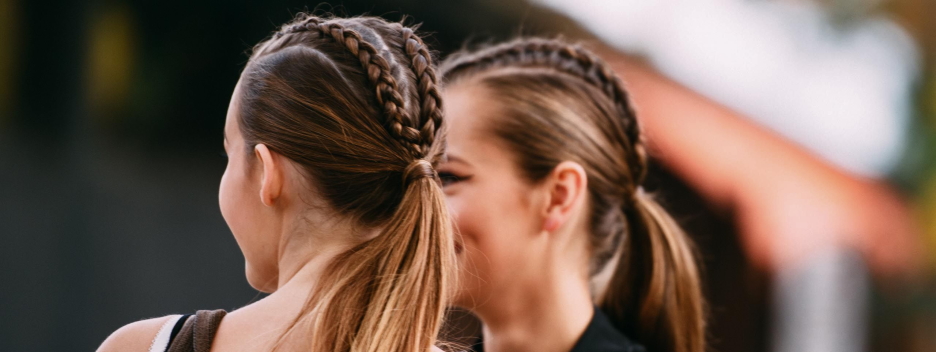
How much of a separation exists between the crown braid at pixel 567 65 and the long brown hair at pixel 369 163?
98cm

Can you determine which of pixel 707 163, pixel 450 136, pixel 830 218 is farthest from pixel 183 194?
pixel 830 218

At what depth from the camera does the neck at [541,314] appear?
86.0 inches

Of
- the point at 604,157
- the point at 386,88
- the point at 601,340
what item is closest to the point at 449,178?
the point at 604,157

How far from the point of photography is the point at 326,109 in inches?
52.4

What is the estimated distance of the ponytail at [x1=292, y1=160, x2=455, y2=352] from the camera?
1.25 metres

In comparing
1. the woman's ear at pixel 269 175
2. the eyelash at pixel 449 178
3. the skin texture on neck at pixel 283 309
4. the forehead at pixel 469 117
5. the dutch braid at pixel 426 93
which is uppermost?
the dutch braid at pixel 426 93

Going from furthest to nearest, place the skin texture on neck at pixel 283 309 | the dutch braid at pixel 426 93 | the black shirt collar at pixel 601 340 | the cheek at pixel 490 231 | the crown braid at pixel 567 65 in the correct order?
1. the crown braid at pixel 567 65
2. the black shirt collar at pixel 601 340
3. the cheek at pixel 490 231
4. the dutch braid at pixel 426 93
5. the skin texture on neck at pixel 283 309

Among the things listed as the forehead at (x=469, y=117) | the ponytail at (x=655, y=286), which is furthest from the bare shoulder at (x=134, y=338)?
the ponytail at (x=655, y=286)

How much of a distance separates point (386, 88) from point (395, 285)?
0.28 m

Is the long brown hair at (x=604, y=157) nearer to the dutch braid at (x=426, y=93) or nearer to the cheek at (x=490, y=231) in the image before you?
the cheek at (x=490, y=231)

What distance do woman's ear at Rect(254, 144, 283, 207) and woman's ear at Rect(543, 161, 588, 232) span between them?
2.94ft

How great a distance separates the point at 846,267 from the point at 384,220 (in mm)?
9705

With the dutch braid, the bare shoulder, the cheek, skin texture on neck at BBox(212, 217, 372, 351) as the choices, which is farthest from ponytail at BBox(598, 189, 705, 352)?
the bare shoulder

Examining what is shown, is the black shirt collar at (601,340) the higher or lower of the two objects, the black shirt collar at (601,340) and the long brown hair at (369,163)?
the lower
